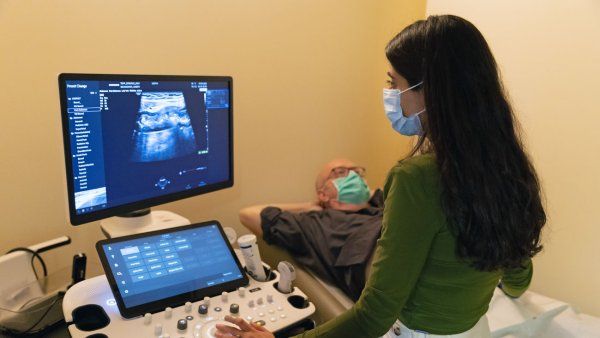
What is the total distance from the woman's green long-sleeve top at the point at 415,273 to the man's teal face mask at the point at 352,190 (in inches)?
39.9

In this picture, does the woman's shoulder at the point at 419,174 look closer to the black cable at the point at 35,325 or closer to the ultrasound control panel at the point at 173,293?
the ultrasound control panel at the point at 173,293

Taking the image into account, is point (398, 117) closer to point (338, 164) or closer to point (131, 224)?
point (131, 224)

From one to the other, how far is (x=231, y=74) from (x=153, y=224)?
2.52ft

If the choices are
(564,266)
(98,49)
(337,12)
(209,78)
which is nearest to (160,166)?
(209,78)

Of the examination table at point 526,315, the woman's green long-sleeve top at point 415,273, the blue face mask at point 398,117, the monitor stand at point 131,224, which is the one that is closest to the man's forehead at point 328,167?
the examination table at point 526,315

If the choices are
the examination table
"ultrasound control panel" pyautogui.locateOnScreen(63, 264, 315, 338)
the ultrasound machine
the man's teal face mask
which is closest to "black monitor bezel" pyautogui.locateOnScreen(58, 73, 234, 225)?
the ultrasound machine

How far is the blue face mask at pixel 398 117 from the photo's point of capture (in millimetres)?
994

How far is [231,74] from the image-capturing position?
1.82m

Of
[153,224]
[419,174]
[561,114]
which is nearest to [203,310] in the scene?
[153,224]

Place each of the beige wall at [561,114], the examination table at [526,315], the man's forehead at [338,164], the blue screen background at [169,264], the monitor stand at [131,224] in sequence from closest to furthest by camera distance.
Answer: the blue screen background at [169,264] < the monitor stand at [131,224] < the examination table at [526,315] < the beige wall at [561,114] < the man's forehead at [338,164]

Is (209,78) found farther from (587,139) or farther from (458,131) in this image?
(587,139)

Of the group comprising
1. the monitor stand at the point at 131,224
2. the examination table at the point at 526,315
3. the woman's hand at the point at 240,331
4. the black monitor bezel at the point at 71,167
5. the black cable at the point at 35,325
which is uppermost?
the black monitor bezel at the point at 71,167

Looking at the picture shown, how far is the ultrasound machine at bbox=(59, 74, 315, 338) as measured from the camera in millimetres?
1034

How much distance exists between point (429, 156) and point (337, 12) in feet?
4.68
